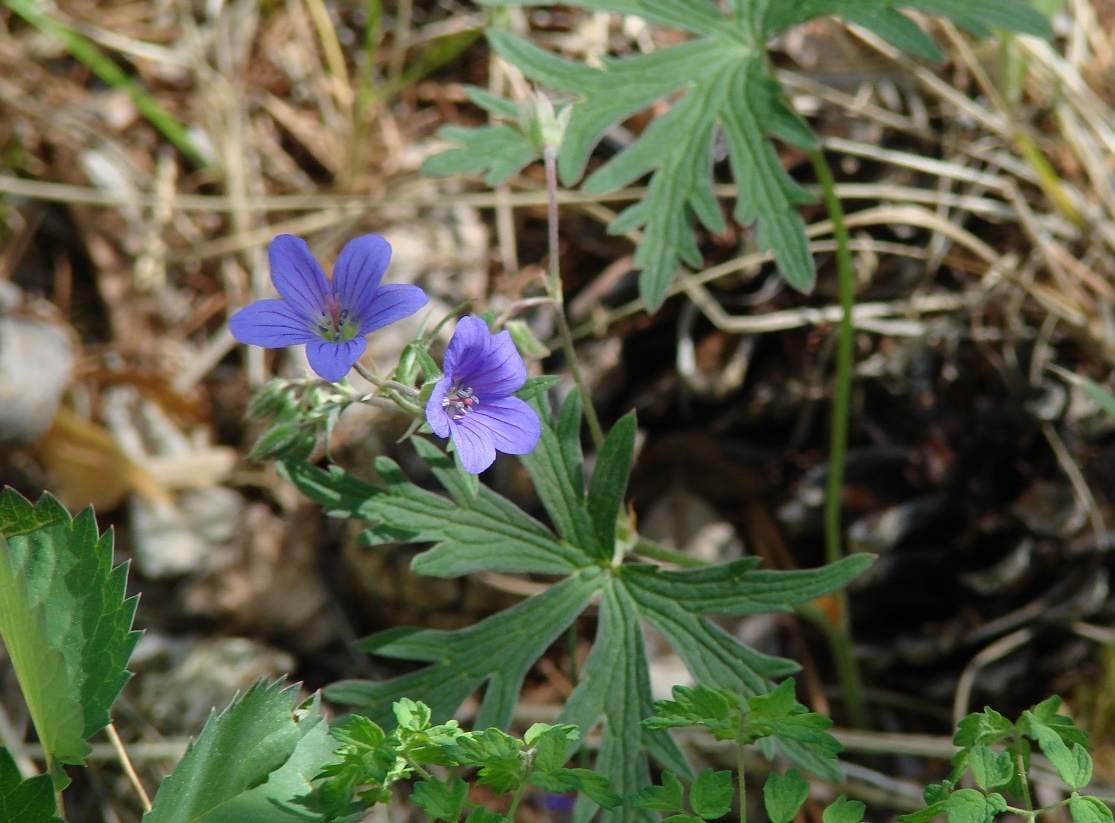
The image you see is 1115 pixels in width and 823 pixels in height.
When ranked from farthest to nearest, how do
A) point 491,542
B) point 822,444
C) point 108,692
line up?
point 822,444 < point 491,542 < point 108,692

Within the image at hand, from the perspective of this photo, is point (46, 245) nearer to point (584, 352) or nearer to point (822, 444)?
point (584, 352)

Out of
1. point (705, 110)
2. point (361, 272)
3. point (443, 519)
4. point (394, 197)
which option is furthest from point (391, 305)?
point (394, 197)

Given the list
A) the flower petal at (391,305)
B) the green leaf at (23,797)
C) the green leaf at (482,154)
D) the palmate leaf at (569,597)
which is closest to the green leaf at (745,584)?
the palmate leaf at (569,597)

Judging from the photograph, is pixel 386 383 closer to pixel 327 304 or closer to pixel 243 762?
pixel 327 304

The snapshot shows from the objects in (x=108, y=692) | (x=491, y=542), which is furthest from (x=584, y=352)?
(x=108, y=692)

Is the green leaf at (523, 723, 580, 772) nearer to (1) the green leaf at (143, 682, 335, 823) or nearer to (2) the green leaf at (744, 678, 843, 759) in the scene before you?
(2) the green leaf at (744, 678, 843, 759)

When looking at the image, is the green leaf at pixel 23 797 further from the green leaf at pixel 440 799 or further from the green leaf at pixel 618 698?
the green leaf at pixel 618 698
